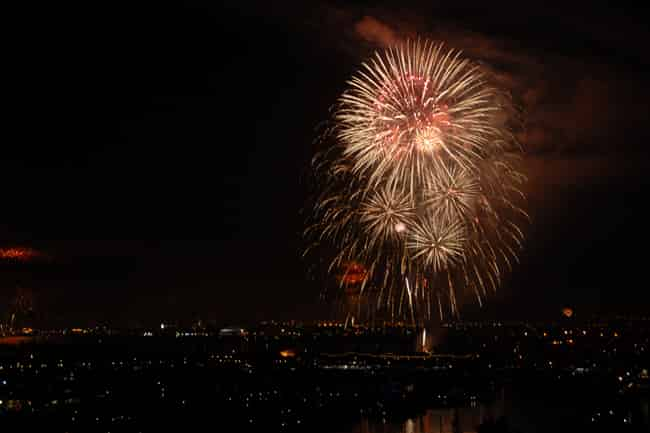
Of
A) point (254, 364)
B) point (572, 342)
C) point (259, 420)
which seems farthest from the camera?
point (572, 342)

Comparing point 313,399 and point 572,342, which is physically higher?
point 572,342

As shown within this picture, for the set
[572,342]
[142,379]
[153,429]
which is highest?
[572,342]

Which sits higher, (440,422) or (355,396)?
(355,396)

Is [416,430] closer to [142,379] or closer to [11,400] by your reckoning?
[11,400]

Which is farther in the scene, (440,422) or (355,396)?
(355,396)

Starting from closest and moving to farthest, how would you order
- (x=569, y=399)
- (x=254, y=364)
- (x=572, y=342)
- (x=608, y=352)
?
(x=569, y=399)
(x=608, y=352)
(x=254, y=364)
(x=572, y=342)

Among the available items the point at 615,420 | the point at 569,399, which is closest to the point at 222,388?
the point at 569,399

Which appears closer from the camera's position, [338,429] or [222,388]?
[338,429]

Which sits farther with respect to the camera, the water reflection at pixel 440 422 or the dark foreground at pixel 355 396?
the water reflection at pixel 440 422

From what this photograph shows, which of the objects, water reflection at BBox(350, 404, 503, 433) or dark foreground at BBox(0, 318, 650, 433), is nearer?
dark foreground at BBox(0, 318, 650, 433)
